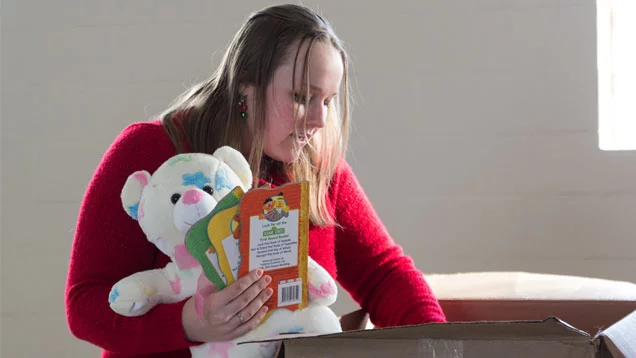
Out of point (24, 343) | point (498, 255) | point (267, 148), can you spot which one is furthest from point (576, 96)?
point (24, 343)

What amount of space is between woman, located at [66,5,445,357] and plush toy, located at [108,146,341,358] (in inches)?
1.3

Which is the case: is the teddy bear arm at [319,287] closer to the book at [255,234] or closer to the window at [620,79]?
the book at [255,234]

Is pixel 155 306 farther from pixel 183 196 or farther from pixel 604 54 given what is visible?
pixel 604 54

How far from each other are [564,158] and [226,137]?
1.35m

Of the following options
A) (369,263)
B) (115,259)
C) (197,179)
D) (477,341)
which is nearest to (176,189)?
(197,179)

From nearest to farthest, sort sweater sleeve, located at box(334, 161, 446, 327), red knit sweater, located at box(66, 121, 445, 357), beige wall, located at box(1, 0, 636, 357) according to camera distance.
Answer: red knit sweater, located at box(66, 121, 445, 357) → sweater sleeve, located at box(334, 161, 446, 327) → beige wall, located at box(1, 0, 636, 357)

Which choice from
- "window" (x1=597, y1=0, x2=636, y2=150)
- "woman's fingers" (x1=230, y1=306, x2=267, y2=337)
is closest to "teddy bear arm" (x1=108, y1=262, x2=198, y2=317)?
"woman's fingers" (x1=230, y1=306, x2=267, y2=337)

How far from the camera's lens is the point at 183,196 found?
0.91 m

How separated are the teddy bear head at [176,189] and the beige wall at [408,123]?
1.40 metres

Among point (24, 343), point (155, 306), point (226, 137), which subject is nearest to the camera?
point (155, 306)

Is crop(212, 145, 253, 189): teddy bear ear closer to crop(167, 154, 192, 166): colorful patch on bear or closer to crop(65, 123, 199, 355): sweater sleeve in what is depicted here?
crop(167, 154, 192, 166): colorful patch on bear

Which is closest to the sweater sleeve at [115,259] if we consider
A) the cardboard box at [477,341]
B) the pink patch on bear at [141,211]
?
the pink patch on bear at [141,211]

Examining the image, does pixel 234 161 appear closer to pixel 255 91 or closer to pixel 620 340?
pixel 255 91

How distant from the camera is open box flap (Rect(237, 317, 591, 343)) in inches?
25.2
